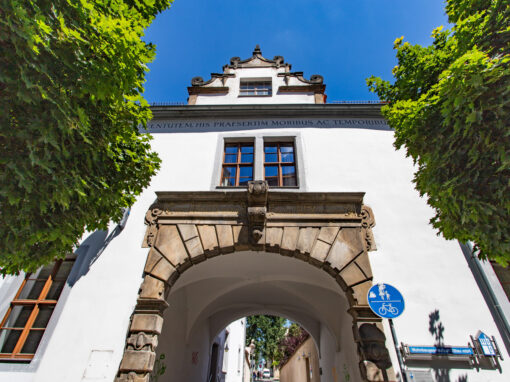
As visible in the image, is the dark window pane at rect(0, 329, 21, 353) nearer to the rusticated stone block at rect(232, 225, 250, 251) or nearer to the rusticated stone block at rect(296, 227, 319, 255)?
the rusticated stone block at rect(232, 225, 250, 251)

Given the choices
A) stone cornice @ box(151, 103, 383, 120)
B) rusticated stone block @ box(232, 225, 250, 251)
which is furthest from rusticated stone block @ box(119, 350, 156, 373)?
stone cornice @ box(151, 103, 383, 120)

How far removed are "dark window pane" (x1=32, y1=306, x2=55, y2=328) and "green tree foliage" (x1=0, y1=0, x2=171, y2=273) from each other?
72.0 inches

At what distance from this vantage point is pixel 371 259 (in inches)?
201

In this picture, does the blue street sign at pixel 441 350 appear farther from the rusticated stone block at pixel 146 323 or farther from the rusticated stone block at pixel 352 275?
the rusticated stone block at pixel 146 323

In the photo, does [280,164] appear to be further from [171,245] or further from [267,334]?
[267,334]

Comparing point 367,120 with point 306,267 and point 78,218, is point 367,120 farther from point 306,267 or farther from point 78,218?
point 78,218

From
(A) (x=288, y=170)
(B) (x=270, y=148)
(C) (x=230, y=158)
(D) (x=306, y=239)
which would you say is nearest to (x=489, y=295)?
(D) (x=306, y=239)

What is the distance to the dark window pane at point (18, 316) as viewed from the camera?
5012mm

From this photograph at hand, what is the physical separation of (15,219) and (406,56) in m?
5.96

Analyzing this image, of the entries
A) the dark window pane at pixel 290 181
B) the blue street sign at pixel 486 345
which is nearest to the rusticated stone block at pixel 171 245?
the dark window pane at pixel 290 181

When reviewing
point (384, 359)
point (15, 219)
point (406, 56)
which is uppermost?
point (406, 56)

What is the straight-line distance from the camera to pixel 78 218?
383cm

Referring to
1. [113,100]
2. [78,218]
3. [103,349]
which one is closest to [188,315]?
[103,349]

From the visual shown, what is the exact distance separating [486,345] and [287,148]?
5381 millimetres
